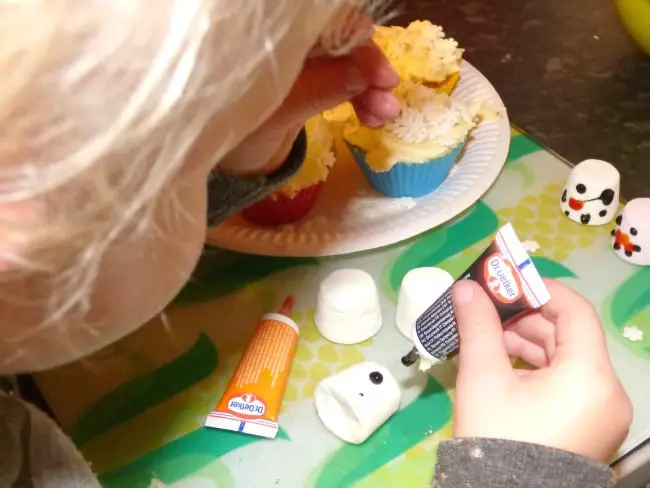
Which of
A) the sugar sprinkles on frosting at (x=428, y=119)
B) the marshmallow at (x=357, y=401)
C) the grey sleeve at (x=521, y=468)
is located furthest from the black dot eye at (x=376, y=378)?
the sugar sprinkles on frosting at (x=428, y=119)

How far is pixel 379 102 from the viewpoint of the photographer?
549 mm

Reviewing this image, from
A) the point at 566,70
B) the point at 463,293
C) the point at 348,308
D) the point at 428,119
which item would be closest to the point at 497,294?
the point at 463,293

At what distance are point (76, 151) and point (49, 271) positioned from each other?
2.3 inches

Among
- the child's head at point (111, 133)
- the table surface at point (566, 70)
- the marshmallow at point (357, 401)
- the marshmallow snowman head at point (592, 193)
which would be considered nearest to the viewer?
the child's head at point (111, 133)

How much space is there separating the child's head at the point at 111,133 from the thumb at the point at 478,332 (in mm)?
185

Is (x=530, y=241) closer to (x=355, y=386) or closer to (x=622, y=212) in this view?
(x=622, y=212)

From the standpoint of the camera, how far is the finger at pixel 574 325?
425 mm

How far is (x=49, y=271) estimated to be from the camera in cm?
29

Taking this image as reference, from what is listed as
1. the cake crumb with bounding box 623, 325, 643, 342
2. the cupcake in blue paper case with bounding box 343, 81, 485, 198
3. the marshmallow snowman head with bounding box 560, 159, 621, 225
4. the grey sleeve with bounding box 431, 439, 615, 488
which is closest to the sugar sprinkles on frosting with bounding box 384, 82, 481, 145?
the cupcake in blue paper case with bounding box 343, 81, 485, 198

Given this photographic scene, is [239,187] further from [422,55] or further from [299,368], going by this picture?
[422,55]

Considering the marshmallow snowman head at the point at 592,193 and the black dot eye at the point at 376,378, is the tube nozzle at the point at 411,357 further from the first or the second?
the marshmallow snowman head at the point at 592,193

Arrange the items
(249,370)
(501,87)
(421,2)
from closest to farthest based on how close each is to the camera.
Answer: (249,370) → (501,87) → (421,2)

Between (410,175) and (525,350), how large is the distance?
0.67ft

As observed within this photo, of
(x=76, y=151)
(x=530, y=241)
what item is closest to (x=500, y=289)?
(x=530, y=241)
